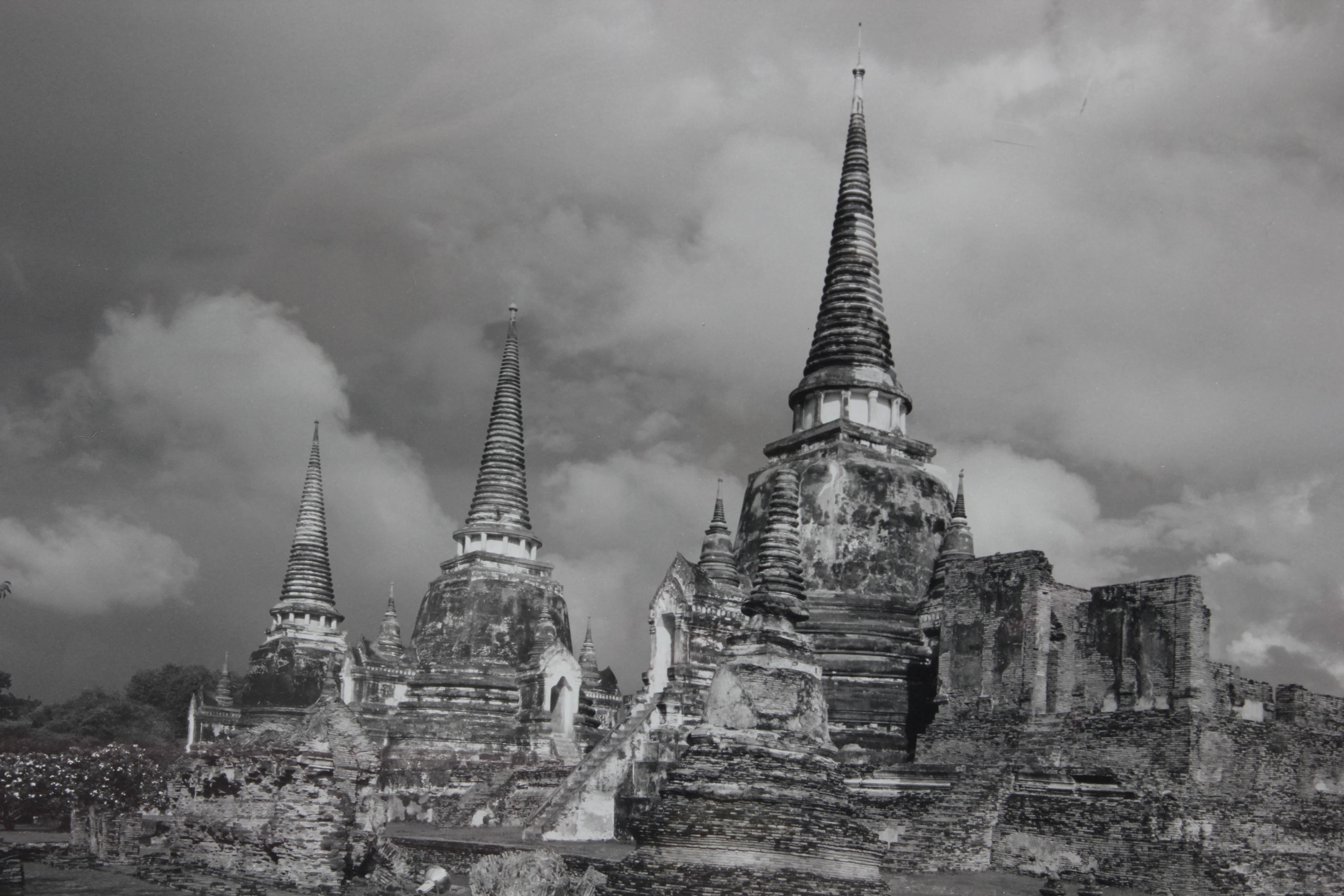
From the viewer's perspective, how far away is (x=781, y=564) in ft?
53.7

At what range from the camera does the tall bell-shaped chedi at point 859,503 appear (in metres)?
24.0

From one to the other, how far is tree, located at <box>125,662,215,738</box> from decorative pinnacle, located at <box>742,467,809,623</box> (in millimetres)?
57128

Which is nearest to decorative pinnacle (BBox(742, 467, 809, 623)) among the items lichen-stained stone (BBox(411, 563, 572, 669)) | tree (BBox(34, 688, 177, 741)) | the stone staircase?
the stone staircase

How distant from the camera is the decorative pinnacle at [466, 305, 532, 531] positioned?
37219 mm

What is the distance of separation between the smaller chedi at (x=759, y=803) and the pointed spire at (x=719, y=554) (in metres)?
10.6

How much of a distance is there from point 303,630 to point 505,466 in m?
9.52

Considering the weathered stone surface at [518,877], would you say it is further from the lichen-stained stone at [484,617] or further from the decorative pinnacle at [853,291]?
the lichen-stained stone at [484,617]

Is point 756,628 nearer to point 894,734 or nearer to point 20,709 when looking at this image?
point 894,734

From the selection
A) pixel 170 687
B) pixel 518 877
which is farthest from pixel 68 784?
pixel 170 687

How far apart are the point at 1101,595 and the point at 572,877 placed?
385 inches

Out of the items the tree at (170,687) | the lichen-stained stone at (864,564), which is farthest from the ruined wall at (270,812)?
the tree at (170,687)

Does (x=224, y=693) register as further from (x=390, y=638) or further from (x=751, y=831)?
(x=751, y=831)

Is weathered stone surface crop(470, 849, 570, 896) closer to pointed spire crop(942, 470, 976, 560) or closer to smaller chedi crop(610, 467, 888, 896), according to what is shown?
smaller chedi crop(610, 467, 888, 896)

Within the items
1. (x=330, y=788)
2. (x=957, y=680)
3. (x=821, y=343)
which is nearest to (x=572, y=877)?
(x=330, y=788)
